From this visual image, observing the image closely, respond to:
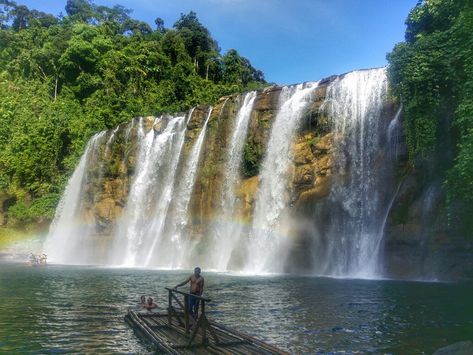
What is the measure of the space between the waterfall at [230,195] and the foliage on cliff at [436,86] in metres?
12.4

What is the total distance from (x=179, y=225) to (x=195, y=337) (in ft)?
82.7

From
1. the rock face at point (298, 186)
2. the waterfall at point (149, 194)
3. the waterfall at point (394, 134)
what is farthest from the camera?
the waterfall at point (149, 194)

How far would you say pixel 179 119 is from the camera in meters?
40.2

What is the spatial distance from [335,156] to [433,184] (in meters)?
6.35

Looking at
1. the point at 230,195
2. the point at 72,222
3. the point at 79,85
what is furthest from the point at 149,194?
the point at 79,85

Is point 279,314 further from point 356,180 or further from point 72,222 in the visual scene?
point 72,222

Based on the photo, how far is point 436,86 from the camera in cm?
2284

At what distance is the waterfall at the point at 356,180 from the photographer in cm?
2592

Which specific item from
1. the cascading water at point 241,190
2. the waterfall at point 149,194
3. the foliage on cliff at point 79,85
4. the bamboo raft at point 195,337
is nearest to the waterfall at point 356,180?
the cascading water at point 241,190

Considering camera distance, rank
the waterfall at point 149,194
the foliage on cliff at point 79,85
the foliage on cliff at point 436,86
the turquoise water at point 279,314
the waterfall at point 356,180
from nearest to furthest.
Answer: the turquoise water at point 279,314 < the foliage on cliff at point 436,86 < the waterfall at point 356,180 < the waterfall at point 149,194 < the foliage on cliff at point 79,85

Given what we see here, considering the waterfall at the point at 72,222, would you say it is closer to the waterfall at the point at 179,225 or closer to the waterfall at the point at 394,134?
the waterfall at the point at 179,225

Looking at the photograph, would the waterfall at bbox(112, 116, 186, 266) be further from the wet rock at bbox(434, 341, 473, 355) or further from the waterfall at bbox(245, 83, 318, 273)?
the wet rock at bbox(434, 341, 473, 355)

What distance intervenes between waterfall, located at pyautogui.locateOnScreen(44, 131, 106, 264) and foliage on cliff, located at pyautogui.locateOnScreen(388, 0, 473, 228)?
1148 inches

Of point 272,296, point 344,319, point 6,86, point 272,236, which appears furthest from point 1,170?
point 344,319
